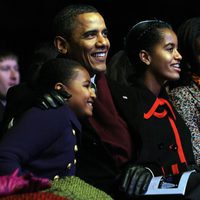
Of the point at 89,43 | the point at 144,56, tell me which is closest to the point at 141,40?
the point at 144,56

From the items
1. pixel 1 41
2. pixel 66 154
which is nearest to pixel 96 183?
pixel 66 154

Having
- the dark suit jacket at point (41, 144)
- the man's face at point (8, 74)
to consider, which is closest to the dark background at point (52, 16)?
the man's face at point (8, 74)

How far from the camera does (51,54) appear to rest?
3715mm

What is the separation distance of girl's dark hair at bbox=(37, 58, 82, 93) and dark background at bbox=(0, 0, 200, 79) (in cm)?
231

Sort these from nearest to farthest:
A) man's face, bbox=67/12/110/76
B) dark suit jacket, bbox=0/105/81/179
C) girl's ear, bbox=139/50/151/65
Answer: dark suit jacket, bbox=0/105/81/179, man's face, bbox=67/12/110/76, girl's ear, bbox=139/50/151/65

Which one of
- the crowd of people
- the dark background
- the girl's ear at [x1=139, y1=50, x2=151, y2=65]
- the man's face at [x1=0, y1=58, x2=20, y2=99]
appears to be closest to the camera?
the crowd of people

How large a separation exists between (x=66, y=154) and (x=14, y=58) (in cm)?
221

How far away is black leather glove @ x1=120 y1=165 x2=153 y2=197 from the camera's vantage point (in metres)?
2.61

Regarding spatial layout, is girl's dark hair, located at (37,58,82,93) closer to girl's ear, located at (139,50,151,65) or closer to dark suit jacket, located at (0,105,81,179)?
dark suit jacket, located at (0,105,81,179)

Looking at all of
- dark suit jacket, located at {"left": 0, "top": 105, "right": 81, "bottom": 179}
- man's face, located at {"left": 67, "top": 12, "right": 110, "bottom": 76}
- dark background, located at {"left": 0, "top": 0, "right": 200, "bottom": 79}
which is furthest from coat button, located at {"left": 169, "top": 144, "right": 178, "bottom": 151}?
dark background, located at {"left": 0, "top": 0, "right": 200, "bottom": 79}

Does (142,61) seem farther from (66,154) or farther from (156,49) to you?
(66,154)

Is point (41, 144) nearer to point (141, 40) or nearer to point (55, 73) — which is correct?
point (55, 73)

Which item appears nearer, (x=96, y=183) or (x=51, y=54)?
(x=96, y=183)

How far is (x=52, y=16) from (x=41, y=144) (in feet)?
9.70
